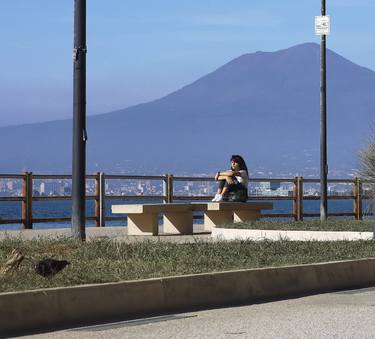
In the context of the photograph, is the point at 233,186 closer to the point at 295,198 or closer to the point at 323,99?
the point at 323,99

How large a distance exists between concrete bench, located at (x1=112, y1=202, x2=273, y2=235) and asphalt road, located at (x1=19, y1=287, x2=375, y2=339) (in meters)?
11.0

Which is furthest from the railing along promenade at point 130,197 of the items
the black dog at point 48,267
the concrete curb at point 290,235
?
the black dog at point 48,267

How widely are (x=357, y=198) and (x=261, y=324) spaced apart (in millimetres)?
22442

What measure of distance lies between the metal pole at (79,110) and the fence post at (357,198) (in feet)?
56.8

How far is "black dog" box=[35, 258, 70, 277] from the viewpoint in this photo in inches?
491

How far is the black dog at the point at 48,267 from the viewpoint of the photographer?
40.9ft

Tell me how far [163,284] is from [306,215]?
2087cm

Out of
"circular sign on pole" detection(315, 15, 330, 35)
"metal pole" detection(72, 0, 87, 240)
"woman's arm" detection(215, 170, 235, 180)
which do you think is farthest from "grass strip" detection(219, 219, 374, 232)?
"metal pole" detection(72, 0, 87, 240)

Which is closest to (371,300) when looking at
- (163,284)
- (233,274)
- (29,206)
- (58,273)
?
(233,274)

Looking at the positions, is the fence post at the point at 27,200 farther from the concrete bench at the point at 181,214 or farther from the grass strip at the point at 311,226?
the grass strip at the point at 311,226

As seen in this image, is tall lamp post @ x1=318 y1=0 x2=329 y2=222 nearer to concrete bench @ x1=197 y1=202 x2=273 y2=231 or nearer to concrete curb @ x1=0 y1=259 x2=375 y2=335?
concrete bench @ x1=197 y1=202 x2=273 y2=231

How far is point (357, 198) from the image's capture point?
33562 mm

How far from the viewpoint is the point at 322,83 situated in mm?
27922

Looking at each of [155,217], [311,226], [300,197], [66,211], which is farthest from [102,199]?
[66,211]
